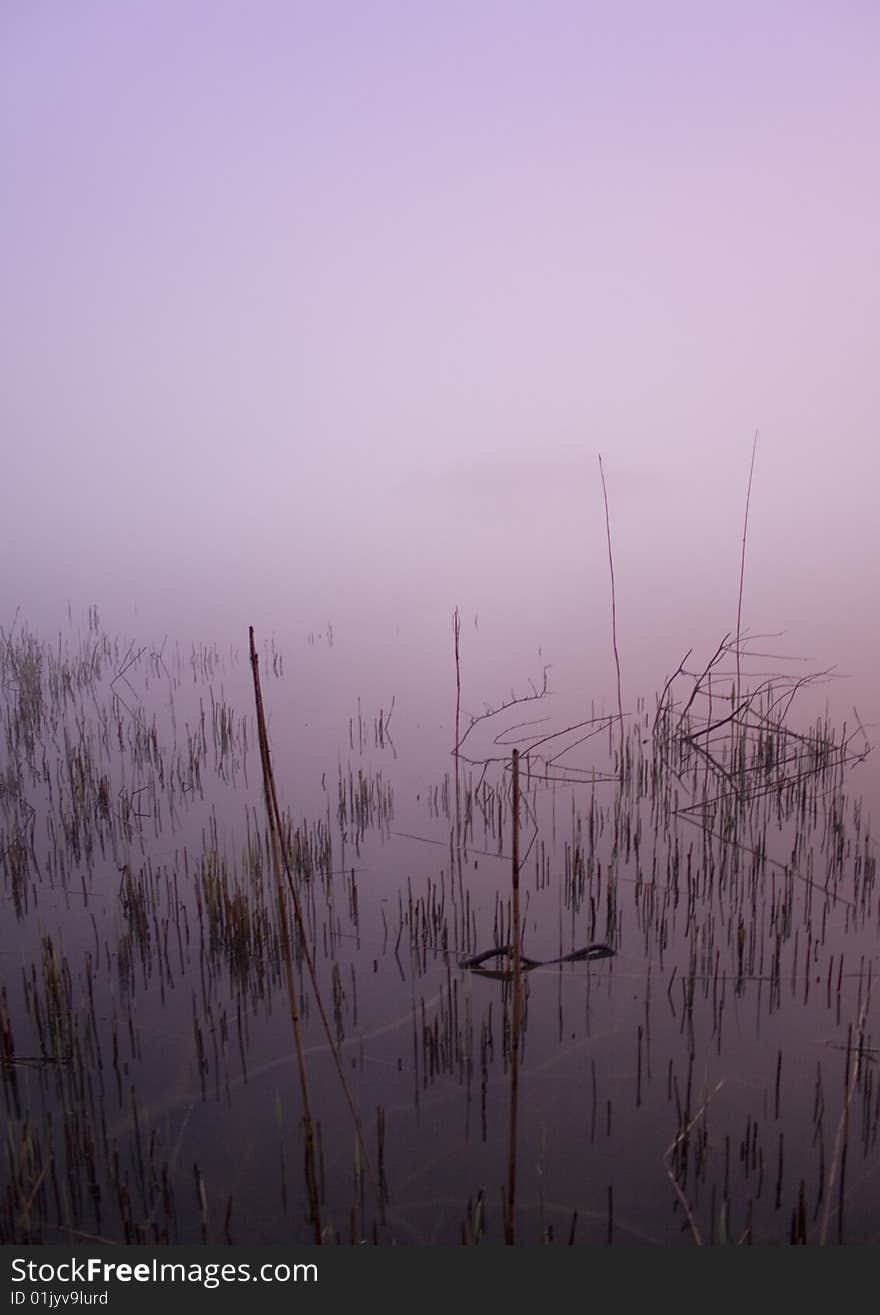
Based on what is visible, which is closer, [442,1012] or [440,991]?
[442,1012]

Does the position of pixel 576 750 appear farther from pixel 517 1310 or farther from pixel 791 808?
pixel 517 1310

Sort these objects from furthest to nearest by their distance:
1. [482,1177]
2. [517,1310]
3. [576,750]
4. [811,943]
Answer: [576,750] → [811,943] → [482,1177] → [517,1310]

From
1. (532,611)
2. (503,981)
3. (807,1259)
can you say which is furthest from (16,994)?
(532,611)

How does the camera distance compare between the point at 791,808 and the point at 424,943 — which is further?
the point at 791,808

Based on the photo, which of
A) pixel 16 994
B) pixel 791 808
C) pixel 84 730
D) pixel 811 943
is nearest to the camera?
pixel 16 994

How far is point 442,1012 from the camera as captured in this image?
2812 millimetres

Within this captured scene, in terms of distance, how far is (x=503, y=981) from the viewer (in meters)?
3.16

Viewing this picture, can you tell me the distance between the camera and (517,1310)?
1743 millimetres

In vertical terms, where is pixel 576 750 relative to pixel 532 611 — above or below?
below

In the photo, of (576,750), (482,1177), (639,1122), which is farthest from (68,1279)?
(576,750)

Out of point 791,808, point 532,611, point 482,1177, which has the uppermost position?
point 532,611

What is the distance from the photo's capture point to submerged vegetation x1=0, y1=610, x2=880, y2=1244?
213 centimetres

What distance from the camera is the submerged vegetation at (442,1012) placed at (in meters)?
2.13

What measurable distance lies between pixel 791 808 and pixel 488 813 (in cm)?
185
